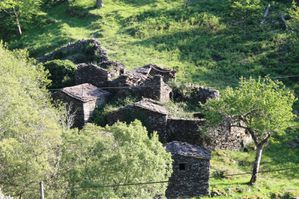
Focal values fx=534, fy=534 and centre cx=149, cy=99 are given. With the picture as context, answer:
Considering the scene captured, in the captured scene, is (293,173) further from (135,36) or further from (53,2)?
(53,2)

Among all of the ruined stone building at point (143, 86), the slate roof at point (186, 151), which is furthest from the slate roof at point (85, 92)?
the slate roof at point (186, 151)

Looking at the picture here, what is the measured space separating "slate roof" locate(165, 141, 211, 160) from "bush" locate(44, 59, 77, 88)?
14.2 metres

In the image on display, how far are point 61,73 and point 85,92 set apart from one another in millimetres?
5503

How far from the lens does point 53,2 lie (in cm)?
6738

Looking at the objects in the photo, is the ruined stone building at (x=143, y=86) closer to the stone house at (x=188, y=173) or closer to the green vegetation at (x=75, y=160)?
the stone house at (x=188, y=173)

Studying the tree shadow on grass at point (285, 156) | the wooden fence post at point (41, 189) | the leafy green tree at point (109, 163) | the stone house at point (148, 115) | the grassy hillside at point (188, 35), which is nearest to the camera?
the wooden fence post at point (41, 189)

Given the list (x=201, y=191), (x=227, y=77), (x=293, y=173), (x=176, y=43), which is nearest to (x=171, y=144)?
(x=201, y=191)

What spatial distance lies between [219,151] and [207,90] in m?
5.81

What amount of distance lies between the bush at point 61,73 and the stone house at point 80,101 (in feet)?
13.2

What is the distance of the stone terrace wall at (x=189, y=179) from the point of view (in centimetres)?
3184

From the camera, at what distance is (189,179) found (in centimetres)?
3209

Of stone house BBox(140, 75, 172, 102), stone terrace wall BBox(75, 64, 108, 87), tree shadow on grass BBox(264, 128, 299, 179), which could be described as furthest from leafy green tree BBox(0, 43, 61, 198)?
tree shadow on grass BBox(264, 128, 299, 179)

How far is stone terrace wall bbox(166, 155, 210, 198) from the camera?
3184cm

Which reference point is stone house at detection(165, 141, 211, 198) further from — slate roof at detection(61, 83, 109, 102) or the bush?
the bush
